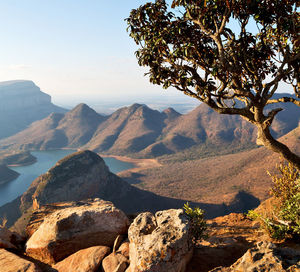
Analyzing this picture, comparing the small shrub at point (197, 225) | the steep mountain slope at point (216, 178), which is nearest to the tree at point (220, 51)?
the small shrub at point (197, 225)

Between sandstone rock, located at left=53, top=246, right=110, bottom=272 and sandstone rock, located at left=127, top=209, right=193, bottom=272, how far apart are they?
5.51 feet

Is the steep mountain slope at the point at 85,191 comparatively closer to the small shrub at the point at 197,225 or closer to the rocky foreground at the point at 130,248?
the small shrub at the point at 197,225

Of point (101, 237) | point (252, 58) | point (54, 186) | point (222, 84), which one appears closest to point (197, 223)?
point (101, 237)

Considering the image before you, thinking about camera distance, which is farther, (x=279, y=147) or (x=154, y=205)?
(x=154, y=205)

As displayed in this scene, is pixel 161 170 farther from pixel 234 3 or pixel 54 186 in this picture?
pixel 234 3

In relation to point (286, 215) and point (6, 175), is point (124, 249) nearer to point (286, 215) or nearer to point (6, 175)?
point (286, 215)

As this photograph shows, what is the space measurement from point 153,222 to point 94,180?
104740 millimetres

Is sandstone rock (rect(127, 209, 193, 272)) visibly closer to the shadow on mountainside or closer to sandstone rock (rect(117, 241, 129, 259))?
sandstone rock (rect(117, 241, 129, 259))

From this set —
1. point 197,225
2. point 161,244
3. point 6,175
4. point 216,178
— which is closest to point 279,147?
point 197,225

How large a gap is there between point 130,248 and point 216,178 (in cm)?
12912

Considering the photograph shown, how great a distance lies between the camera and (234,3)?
9.27m

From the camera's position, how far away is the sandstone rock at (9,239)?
10262 mm

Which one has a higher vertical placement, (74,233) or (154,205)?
(74,233)

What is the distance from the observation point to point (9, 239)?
1115cm
